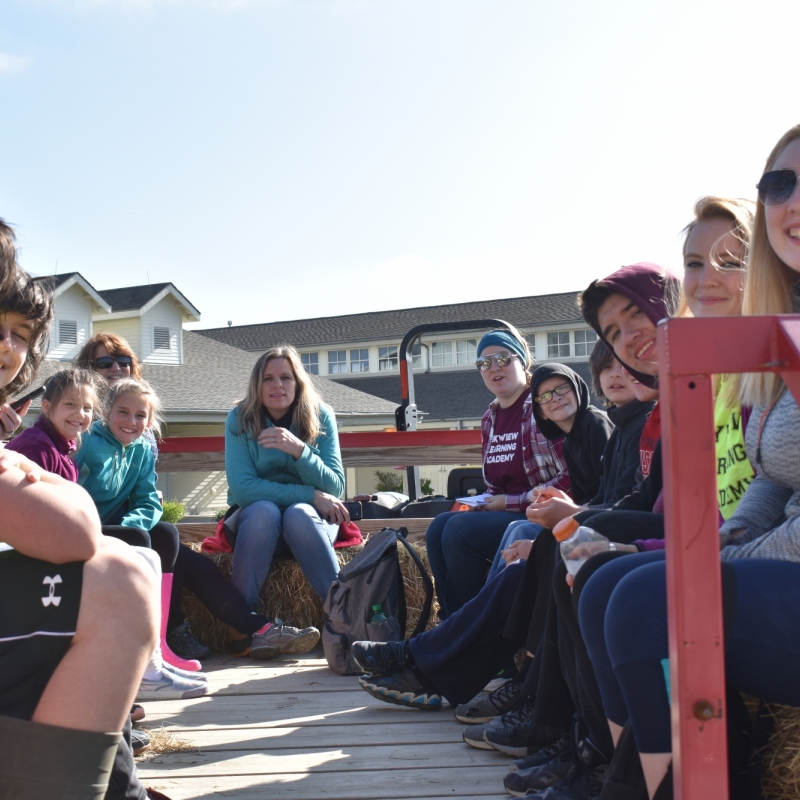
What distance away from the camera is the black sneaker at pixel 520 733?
2.51 metres

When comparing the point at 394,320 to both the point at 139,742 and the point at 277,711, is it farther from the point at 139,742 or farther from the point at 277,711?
the point at 139,742

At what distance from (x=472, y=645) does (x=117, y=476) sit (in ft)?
6.17

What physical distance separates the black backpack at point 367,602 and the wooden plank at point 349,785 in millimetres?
1391

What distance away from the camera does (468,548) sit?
3.90 meters

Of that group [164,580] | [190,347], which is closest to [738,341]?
[164,580]

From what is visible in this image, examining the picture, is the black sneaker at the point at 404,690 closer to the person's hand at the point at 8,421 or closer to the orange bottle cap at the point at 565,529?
the orange bottle cap at the point at 565,529

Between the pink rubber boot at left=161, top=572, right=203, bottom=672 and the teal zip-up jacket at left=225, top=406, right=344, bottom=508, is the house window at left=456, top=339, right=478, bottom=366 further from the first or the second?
the pink rubber boot at left=161, top=572, right=203, bottom=672

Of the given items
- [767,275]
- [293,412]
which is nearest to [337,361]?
[293,412]

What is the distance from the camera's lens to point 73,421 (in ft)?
12.0

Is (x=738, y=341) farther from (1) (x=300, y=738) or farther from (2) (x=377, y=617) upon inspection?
(2) (x=377, y=617)

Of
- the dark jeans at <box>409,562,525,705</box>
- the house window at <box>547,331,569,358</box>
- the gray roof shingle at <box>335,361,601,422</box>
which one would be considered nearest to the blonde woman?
the dark jeans at <box>409,562,525,705</box>

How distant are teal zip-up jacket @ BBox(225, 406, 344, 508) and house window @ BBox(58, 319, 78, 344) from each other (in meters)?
17.5

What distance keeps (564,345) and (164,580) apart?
25062 mm

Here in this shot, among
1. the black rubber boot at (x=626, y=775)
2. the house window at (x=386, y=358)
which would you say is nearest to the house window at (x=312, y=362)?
the house window at (x=386, y=358)
